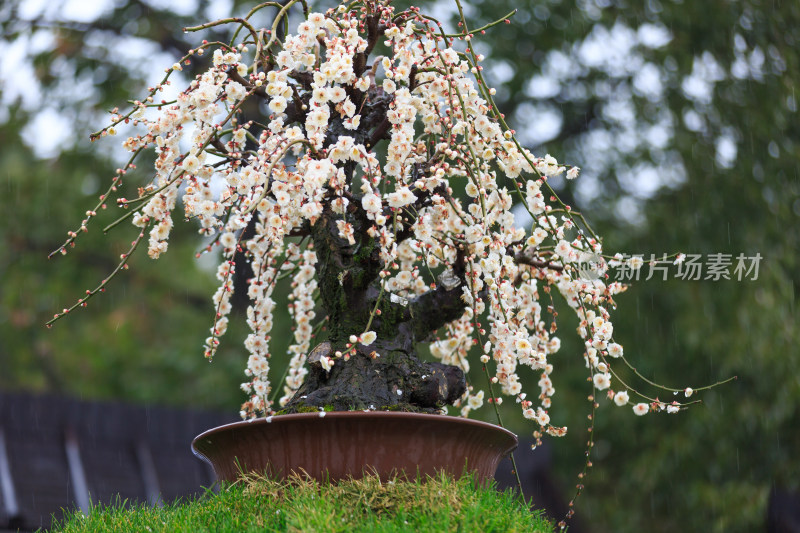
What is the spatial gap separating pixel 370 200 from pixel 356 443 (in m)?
0.67

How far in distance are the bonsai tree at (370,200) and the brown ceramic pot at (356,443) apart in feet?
0.56

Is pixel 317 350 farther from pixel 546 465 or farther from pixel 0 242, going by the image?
pixel 0 242

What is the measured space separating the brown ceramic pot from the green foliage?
4 cm

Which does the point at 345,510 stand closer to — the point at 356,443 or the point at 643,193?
the point at 356,443

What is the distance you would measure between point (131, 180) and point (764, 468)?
260 inches

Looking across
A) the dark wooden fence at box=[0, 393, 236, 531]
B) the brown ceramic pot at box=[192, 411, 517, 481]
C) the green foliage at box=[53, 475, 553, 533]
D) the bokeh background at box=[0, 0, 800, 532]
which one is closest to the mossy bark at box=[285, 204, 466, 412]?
the brown ceramic pot at box=[192, 411, 517, 481]

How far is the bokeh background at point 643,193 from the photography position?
6480 millimetres

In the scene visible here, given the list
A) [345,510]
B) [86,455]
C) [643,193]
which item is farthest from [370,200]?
[643,193]

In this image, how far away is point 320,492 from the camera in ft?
6.95

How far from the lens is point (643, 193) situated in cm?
743

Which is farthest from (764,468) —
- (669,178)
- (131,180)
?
(131,180)

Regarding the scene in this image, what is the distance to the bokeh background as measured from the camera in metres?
6.48

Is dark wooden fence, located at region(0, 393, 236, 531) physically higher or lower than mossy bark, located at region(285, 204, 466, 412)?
lower

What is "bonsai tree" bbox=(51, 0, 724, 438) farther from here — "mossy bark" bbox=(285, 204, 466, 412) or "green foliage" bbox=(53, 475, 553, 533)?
"green foliage" bbox=(53, 475, 553, 533)
